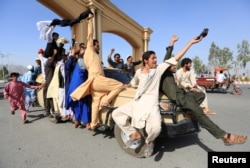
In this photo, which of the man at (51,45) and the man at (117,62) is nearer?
the man at (51,45)

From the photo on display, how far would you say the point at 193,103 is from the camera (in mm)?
3703

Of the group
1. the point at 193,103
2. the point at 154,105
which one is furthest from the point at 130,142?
the point at 193,103

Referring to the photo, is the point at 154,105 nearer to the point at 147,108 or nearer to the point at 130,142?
the point at 147,108

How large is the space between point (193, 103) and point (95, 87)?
81.2 inches

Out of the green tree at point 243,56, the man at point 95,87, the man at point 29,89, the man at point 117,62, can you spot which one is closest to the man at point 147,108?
the man at point 95,87

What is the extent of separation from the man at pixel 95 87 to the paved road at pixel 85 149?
568 millimetres

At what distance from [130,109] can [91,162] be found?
3.40 feet

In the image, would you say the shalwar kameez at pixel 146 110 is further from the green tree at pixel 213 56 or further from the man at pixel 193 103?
the green tree at pixel 213 56

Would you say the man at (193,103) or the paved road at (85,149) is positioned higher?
the man at (193,103)

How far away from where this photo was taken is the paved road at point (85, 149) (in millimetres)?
3570

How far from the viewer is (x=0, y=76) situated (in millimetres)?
71188

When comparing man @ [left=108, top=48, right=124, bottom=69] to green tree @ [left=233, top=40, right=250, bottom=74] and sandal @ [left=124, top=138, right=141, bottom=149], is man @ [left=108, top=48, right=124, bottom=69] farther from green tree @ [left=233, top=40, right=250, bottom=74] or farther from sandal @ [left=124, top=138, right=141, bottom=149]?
green tree @ [left=233, top=40, right=250, bottom=74]

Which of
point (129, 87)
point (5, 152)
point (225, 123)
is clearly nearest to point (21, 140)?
point (5, 152)

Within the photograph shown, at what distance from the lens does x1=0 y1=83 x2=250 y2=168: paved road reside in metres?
3.57
